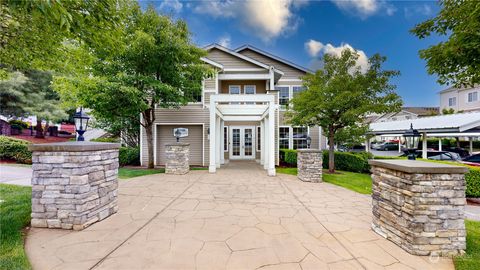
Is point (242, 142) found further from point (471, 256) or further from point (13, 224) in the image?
point (471, 256)

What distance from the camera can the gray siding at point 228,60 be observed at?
12.6 meters

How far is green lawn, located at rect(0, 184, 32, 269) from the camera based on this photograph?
2424mm

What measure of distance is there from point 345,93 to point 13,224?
388 inches

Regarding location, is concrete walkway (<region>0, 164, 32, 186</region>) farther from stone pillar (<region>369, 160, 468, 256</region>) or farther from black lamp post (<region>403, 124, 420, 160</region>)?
black lamp post (<region>403, 124, 420, 160</region>)

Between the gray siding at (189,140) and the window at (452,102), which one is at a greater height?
the window at (452,102)

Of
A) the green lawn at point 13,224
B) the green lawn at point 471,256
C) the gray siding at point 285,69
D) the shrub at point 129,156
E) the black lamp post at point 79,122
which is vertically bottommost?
the green lawn at point 471,256

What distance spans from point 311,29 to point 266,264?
1479cm

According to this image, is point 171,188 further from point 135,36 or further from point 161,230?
point 135,36

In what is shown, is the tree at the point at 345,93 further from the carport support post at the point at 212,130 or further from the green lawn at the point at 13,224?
the green lawn at the point at 13,224

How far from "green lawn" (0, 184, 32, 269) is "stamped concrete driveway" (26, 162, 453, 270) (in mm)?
134

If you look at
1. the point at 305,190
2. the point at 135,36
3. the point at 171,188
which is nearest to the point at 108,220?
the point at 171,188

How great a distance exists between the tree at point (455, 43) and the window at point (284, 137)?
28.0ft

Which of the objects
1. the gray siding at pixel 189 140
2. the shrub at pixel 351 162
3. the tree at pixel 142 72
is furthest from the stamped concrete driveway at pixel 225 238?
the gray siding at pixel 189 140

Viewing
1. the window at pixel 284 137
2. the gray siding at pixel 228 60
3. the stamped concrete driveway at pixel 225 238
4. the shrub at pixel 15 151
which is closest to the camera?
the stamped concrete driveway at pixel 225 238
